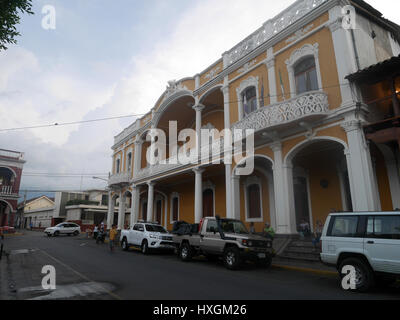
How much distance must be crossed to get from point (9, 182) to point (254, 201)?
124ft

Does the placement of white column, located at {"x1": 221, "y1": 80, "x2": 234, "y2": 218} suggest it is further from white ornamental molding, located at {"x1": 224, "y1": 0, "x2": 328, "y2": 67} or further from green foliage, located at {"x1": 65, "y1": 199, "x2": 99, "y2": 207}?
green foliage, located at {"x1": 65, "y1": 199, "x2": 99, "y2": 207}

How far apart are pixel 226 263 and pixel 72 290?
5.27 m

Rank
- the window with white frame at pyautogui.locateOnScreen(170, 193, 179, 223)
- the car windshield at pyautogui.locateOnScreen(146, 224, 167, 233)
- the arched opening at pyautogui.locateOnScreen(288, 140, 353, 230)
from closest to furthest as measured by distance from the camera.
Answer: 1. the arched opening at pyautogui.locateOnScreen(288, 140, 353, 230)
2. the car windshield at pyautogui.locateOnScreen(146, 224, 167, 233)
3. the window with white frame at pyautogui.locateOnScreen(170, 193, 179, 223)

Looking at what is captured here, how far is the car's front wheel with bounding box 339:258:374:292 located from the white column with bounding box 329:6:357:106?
614 cm

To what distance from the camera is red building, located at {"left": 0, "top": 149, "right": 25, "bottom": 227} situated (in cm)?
3761

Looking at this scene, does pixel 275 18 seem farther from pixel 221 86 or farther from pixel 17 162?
pixel 17 162

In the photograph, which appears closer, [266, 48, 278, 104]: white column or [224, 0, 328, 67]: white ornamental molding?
[224, 0, 328, 67]: white ornamental molding

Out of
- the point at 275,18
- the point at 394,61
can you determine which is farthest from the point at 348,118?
the point at 275,18

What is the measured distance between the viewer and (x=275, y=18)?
46.1 ft

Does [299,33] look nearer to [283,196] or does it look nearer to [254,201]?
[283,196]

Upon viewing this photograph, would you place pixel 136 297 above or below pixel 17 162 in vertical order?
below

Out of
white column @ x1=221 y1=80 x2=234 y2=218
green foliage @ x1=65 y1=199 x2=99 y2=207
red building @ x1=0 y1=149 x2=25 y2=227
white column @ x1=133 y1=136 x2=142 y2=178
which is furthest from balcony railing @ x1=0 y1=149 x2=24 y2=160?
white column @ x1=221 y1=80 x2=234 y2=218

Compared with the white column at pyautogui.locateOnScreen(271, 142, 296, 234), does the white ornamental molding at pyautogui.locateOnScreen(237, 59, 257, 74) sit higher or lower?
higher

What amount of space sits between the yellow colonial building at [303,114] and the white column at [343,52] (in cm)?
4
